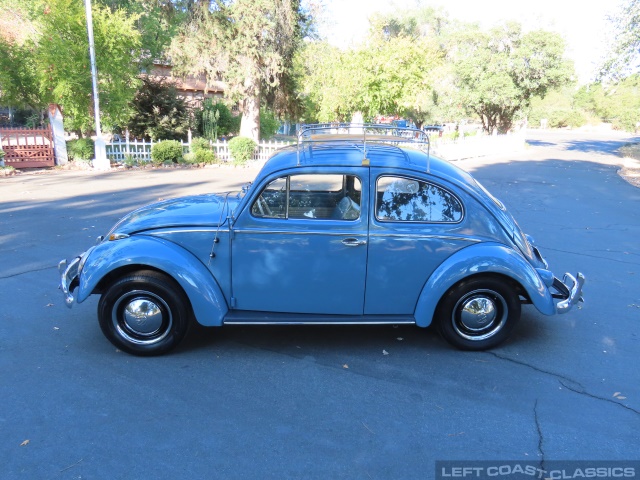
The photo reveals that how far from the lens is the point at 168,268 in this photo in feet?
12.9

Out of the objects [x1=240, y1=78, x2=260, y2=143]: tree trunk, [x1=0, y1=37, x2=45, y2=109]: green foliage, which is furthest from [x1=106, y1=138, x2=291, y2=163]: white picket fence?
[x1=0, y1=37, x2=45, y2=109]: green foliage

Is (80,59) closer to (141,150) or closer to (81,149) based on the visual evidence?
(81,149)

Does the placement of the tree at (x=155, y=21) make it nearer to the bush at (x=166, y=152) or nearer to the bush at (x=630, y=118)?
→ the bush at (x=166, y=152)

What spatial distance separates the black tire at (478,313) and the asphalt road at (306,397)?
17 cm

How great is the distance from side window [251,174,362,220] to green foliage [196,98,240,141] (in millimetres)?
19382

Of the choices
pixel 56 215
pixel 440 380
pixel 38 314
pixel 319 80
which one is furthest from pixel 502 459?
pixel 319 80

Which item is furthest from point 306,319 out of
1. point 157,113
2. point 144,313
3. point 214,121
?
point 214,121

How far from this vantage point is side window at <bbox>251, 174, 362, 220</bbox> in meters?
4.12

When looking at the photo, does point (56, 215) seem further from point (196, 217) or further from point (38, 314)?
point (196, 217)

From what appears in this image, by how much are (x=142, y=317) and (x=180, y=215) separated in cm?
95

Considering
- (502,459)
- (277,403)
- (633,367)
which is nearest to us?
(502,459)

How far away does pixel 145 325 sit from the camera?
4098 mm

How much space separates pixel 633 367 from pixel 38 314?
222 inches

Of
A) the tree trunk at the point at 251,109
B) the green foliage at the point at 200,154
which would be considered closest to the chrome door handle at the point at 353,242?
the green foliage at the point at 200,154
